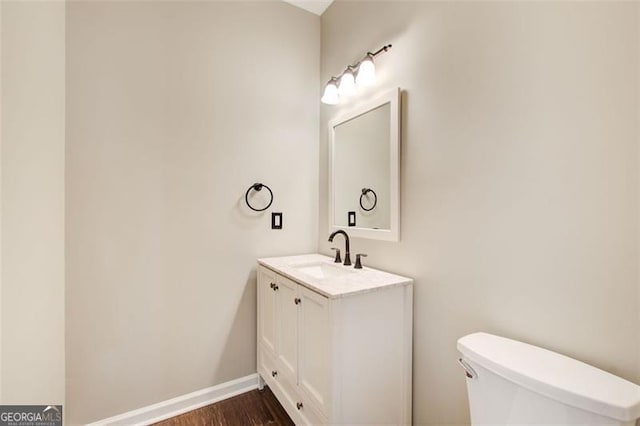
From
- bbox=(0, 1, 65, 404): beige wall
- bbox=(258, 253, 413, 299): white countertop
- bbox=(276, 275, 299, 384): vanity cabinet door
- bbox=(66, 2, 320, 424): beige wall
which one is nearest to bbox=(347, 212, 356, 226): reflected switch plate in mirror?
bbox=(258, 253, 413, 299): white countertop

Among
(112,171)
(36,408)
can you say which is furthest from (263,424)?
(112,171)

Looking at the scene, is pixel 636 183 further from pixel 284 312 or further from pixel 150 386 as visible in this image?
pixel 150 386

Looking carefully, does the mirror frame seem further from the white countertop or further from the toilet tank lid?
the toilet tank lid

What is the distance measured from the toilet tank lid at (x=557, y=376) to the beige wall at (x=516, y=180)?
0.09 metres

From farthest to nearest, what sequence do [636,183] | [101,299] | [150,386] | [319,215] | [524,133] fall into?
[319,215] → [150,386] → [101,299] → [524,133] → [636,183]

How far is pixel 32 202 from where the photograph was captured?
3.32 feet

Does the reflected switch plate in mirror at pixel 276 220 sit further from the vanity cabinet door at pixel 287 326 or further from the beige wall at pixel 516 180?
the beige wall at pixel 516 180

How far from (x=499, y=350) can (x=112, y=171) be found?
1938mm

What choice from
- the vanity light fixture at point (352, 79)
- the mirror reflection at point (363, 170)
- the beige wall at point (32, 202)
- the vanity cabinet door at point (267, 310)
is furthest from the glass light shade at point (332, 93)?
the beige wall at point (32, 202)

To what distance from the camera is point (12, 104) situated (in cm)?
86

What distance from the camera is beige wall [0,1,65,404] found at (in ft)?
2.73

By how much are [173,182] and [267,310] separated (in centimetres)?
97

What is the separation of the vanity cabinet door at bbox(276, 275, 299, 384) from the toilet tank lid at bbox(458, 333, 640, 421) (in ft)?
2.53

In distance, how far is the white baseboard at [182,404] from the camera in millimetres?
1546
